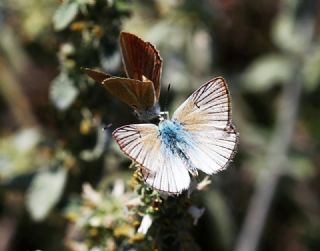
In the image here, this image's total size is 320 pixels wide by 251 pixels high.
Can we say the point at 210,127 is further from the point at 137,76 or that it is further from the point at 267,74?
the point at 267,74

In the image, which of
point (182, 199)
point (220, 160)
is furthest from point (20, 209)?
point (220, 160)

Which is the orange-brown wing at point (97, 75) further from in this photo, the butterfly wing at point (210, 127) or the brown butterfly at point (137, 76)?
the butterfly wing at point (210, 127)

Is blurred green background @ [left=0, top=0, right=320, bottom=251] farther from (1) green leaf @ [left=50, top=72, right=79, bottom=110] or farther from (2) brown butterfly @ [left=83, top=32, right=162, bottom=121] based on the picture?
(2) brown butterfly @ [left=83, top=32, right=162, bottom=121]

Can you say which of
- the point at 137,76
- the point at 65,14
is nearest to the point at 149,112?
the point at 137,76

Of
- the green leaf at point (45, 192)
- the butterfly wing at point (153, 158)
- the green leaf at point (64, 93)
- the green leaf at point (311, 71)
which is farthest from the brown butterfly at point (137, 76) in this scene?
the green leaf at point (311, 71)

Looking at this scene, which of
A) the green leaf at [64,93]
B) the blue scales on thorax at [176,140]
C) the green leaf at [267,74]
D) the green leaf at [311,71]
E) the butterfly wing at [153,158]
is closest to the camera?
the butterfly wing at [153,158]

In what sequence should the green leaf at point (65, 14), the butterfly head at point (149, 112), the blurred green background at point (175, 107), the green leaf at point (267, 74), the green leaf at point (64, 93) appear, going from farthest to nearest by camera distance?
the green leaf at point (267, 74) < the blurred green background at point (175, 107) < the green leaf at point (64, 93) < the green leaf at point (65, 14) < the butterfly head at point (149, 112)
